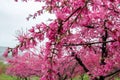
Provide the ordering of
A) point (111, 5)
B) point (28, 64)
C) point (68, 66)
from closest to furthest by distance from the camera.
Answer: point (111, 5) → point (68, 66) → point (28, 64)

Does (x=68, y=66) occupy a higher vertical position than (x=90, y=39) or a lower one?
lower

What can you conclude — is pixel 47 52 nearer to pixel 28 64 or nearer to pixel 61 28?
pixel 61 28

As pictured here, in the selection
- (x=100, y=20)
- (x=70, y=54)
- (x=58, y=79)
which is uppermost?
(x=100, y=20)

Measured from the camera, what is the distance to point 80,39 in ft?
55.7

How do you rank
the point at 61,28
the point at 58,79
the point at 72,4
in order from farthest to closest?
the point at 58,79 < the point at 72,4 < the point at 61,28

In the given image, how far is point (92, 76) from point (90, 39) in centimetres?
212

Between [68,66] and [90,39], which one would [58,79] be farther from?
[90,39]

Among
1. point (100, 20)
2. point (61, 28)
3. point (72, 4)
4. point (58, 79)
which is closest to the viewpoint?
point (61, 28)

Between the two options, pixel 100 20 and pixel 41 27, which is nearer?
pixel 41 27

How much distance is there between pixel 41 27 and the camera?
541 cm

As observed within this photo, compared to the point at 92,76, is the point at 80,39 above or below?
above

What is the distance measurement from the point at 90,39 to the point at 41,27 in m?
12.7

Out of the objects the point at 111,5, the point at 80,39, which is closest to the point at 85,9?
the point at 111,5

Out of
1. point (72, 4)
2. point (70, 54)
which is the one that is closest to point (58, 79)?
point (70, 54)
